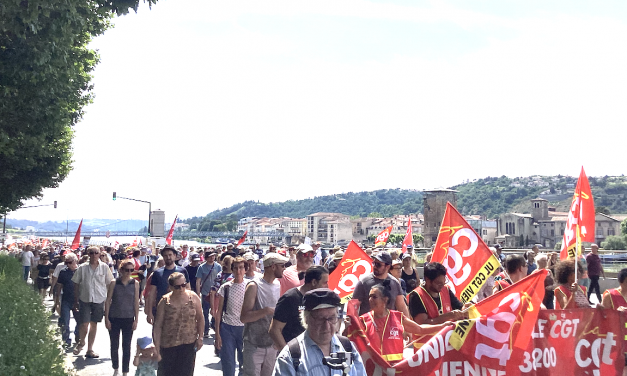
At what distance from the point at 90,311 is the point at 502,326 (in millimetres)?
7560

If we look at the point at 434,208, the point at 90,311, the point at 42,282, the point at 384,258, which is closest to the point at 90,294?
the point at 90,311

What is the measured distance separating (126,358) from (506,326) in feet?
18.0

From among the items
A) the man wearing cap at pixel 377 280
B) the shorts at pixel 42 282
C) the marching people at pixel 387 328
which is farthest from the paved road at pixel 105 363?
the shorts at pixel 42 282

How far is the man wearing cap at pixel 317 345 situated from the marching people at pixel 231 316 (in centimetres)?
395

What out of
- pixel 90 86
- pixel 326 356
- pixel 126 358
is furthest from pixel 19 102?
pixel 326 356

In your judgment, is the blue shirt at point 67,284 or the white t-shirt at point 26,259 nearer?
the blue shirt at point 67,284

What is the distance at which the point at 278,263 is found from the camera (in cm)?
688

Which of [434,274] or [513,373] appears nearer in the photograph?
[513,373]

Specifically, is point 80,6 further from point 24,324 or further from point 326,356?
point 326,356

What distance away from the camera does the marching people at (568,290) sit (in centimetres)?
682

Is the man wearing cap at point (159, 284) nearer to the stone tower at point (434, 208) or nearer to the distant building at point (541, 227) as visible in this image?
the stone tower at point (434, 208)

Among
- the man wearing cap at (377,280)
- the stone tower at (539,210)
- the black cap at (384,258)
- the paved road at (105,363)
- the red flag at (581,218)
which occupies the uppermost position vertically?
the stone tower at (539,210)

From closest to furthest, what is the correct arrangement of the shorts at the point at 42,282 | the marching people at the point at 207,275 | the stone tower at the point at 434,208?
the marching people at the point at 207,275 → the shorts at the point at 42,282 → the stone tower at the point at 434,208

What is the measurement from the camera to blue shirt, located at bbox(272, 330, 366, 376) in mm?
3553
